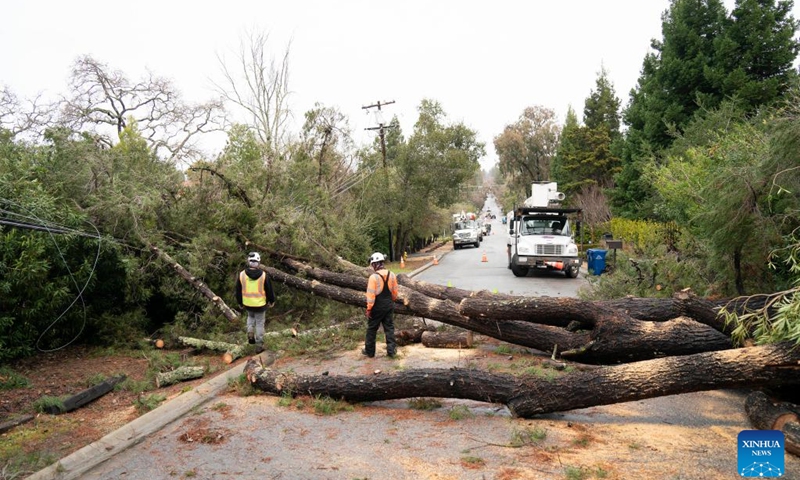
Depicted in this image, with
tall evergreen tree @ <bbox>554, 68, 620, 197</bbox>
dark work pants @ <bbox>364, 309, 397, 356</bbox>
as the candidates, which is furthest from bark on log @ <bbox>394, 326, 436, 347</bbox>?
tall evergreen tree @ <bbox>554, 68, 620, 197</bbox>

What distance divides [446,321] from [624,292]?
415 centimetres

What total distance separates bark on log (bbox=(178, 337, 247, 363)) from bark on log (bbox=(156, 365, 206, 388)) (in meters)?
0.79

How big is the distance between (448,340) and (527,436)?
384cm

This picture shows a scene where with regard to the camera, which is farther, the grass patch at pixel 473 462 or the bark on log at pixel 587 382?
the bark on log at pixel 587 382

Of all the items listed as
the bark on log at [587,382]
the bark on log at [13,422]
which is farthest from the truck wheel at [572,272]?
the bark on log at [13,422]

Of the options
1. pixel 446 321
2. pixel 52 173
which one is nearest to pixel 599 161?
pixel 446 321

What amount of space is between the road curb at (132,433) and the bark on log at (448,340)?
10.1 ft

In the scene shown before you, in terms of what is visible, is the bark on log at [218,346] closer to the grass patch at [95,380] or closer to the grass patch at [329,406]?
the grass patch at [95,380]

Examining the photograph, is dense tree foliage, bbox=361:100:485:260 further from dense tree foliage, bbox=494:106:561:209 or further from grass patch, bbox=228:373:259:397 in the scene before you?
dense tree foliage, bbox=494:106:561:209

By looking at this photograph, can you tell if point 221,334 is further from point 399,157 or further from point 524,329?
point 399,157

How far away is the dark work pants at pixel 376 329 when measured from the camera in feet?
26.3

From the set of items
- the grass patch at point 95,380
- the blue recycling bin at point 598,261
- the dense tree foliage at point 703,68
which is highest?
the dense tree foliage at point 703,68

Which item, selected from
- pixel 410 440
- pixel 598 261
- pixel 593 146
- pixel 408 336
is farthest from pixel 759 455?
pixel 593 146

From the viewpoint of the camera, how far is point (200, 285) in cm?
964
